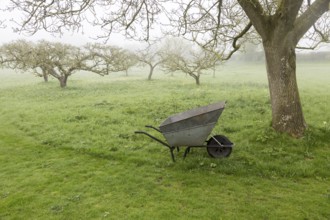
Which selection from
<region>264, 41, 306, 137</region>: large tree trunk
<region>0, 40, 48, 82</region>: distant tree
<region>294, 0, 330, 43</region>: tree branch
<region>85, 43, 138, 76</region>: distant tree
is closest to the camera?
<region>294, 0, 330, 43</region>: tree branch

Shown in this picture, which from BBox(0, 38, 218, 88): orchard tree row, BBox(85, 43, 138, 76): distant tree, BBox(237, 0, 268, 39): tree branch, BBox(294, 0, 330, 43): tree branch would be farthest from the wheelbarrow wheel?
BBox(85, 43, 138, 76): distant tree

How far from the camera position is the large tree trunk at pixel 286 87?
22.7ft

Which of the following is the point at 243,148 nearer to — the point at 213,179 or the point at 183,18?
the point at 213,179

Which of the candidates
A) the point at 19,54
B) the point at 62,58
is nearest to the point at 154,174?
the point at 62,58

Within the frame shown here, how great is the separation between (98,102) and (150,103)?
3.00 meters

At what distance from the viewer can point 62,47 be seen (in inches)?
827

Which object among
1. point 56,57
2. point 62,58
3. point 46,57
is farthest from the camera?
point 62,58

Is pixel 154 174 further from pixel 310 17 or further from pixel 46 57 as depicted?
pixel 46 57

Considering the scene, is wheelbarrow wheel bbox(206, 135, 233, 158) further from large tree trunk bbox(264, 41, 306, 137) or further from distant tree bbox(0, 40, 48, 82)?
distant tree bbox(0, 40, 48, 82)

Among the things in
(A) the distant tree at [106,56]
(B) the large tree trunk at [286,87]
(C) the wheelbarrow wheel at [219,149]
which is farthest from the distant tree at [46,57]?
(C) the wheelbarrow wheel at [219,149]

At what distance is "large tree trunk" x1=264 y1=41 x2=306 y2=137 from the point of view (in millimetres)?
6922

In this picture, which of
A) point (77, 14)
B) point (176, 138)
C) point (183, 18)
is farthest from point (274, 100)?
point (77, 14)

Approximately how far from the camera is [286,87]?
696 cm

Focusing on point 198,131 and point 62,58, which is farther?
point 62,58
